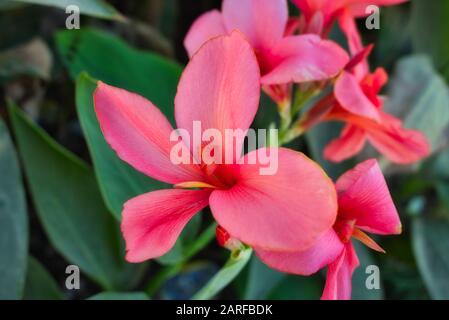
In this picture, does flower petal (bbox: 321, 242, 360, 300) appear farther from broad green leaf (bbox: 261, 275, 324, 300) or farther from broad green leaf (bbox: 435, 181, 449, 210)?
broad green leaf (bbox: 435, 181, 449, 210)

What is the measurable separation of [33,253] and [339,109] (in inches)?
19.7

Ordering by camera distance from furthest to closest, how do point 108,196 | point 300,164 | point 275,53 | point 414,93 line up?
point 414,93 < point 108,196 < point 275,53 < point 300,164

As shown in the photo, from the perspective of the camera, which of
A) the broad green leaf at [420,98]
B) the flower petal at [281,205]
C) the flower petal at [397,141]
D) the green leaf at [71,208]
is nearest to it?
the flower petal at [281,205]

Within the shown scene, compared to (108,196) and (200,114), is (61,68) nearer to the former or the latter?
(108,196)

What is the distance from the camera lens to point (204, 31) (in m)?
0.57

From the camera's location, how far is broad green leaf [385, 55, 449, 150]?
2.70ft

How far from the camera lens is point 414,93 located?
2.79 ft

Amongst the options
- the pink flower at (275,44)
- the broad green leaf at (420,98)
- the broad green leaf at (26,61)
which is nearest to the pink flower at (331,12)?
the pink flower at (275,44)

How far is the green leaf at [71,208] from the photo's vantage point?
698 millimetres

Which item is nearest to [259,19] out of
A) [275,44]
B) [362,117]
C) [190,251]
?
[275,44]

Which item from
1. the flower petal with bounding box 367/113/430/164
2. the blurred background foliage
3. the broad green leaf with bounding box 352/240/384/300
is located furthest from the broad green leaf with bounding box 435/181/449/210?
the flower petal with bounding box 367/113/430/164

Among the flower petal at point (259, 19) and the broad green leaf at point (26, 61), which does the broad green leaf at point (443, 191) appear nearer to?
the flower petal at point (259, 19)
